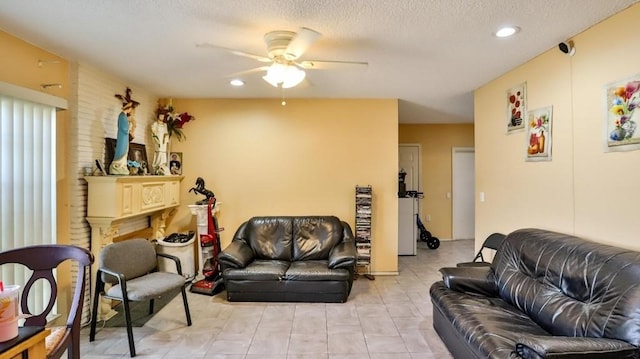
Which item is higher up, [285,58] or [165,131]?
[285,58]

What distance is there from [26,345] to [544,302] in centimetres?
279

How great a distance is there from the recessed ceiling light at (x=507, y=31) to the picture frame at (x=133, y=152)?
384 centimetres

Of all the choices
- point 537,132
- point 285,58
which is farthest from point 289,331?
point 537,132

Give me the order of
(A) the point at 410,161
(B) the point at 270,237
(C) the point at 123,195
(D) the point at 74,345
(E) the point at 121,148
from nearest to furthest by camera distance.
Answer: (D) the point at 74,345
(C) the point at 123,195
(E) the point at 121,148
(B) the point at 270,237
(A) the point at 410,161

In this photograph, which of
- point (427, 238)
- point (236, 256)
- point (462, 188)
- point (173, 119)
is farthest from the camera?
point (462, 188)

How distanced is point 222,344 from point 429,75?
328 cm

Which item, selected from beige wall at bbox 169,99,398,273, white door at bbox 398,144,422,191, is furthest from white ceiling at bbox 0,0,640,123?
white door at bbox 398,144,422,191

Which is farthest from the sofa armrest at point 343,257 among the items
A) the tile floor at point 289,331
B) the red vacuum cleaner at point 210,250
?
the red vacuum cleaner at point 210,250

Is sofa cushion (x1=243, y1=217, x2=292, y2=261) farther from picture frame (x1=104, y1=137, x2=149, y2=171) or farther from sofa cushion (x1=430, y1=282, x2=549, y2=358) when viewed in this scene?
sofa cushion (x1=430, y1=282, x2=549, y2=358)

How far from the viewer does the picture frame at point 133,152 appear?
3.77 metres

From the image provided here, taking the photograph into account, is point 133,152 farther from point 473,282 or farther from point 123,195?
point 473,282

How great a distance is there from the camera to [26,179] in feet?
9.26

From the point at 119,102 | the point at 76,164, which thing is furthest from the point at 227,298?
the point at 119,102

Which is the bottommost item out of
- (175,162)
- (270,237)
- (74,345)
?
(74,345)
